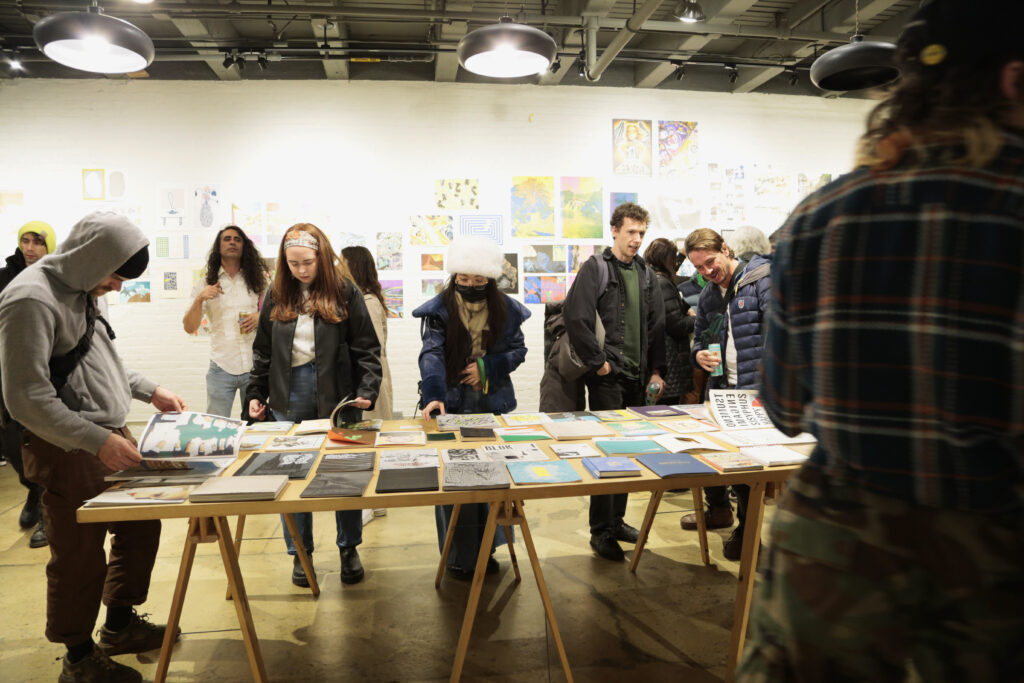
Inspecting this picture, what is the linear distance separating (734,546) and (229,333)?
3.42 meters

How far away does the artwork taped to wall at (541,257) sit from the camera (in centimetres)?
586

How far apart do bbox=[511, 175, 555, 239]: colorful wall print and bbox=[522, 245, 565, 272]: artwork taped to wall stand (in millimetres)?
135

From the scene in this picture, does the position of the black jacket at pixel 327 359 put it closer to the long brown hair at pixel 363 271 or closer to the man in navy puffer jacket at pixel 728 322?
the long brown hair at pixel 363 271

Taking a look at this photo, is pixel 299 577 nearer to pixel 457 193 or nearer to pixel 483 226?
pixel 483 226

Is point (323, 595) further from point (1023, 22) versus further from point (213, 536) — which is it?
point (1023, 22)

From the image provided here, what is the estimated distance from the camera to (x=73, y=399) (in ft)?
6.70

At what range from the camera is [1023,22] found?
0.84 m

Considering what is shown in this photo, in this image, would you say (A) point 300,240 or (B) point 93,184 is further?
(B) point 93,184

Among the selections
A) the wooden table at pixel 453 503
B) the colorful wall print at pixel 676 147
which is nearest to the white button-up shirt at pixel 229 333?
the wooden table at pixel 453 503

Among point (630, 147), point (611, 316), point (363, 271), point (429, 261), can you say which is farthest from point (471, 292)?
point (630, 147)

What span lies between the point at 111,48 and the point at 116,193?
2.71m

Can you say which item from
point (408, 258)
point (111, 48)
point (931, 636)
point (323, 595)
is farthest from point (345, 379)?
point (408, 258)

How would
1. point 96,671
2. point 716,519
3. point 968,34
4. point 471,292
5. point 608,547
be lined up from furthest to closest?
point 716,519
point 608,547
point 471,292
point 96,671
point 968,34

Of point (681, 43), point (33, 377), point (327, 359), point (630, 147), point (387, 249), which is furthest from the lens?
point (630, 147)
